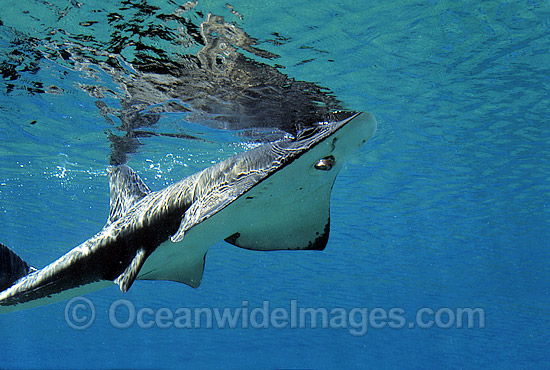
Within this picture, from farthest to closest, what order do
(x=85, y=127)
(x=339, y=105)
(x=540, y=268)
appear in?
1. (x=540, y=268)
2. (x=85, y=127)
3. (x=339, y=105)

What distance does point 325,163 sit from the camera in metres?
4.02

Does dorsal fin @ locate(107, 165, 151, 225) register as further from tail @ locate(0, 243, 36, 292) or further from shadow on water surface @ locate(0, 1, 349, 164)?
shadow on water surface @ locate(0, 1, 349, 164)

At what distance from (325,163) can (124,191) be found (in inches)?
146

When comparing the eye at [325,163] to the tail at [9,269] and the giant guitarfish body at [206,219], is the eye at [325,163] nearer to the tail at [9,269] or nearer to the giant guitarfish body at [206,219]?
the giant guitarfish body at [206,219]

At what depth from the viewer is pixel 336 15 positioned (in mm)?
7738

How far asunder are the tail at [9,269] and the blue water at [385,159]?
467 centimetres

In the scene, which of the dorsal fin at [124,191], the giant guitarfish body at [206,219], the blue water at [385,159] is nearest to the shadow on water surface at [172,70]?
the blue water at [385,159]

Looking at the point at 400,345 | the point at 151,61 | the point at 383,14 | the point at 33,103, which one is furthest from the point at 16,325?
the point at 383,14

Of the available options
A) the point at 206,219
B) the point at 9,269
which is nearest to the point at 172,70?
the point at 9,269

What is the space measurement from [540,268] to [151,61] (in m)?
28.6

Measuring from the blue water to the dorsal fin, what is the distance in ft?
10.8

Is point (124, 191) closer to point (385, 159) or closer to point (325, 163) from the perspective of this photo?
point (325, 163)

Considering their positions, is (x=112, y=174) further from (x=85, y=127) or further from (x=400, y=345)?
(x=400, y=345)

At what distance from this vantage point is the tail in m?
5.74
